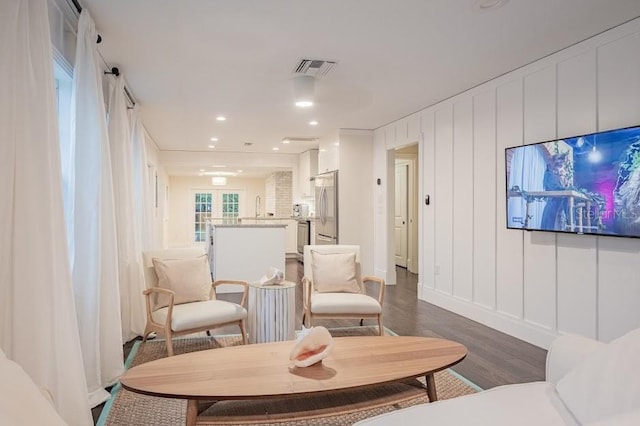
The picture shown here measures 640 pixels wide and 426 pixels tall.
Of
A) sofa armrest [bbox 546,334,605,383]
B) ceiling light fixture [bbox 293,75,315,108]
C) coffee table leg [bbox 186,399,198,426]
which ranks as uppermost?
ceiling light fixture [bbox 293,75,315,108]

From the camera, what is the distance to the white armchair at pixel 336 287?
3.61 meters

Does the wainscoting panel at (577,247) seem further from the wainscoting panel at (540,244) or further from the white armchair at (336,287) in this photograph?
the white armchair at (336,287)

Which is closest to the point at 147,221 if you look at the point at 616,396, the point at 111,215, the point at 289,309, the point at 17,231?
the point at 111,215

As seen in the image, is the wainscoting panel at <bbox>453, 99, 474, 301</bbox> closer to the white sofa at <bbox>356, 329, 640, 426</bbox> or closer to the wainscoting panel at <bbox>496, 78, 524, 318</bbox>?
the wainscoting panel at <bbox>496, 78, 524, 318</bbox>

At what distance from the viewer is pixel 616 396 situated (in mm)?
1167

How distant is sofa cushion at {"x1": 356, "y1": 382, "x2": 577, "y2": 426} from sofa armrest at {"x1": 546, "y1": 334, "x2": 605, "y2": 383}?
14 cm

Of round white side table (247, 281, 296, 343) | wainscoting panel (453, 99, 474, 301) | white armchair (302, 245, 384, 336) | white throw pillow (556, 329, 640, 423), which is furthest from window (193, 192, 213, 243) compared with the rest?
white throw pillow (556, 329, 640, 423)

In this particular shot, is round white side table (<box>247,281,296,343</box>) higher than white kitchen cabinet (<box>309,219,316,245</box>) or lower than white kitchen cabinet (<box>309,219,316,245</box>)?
lower

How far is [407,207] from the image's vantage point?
8.17m

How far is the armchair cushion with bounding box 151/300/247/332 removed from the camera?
309cm

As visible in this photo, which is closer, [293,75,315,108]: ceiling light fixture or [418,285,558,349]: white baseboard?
[418,285,558,349]: white baseboard

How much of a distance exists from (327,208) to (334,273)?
3256 millimetres

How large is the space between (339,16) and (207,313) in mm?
2444

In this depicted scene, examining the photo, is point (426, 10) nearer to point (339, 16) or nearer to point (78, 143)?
point (339, 16)
